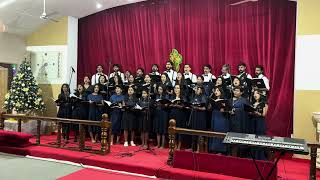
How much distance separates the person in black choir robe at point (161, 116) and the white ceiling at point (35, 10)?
8.99 feet

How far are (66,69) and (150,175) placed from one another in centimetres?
439

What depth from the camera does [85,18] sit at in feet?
28.2

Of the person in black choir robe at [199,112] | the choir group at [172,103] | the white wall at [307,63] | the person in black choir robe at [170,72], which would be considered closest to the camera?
the choir group at [172,103]

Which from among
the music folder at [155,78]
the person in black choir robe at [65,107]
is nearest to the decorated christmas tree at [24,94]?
the person in black choir robe at [65,107]

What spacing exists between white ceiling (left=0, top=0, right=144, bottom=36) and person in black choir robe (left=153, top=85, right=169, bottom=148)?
274cm

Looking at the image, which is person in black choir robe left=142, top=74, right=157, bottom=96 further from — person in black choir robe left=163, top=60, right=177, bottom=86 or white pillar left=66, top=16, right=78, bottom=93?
white pillar left=66, top=16, right=78, bottom=93

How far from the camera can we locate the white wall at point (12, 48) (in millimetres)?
8164

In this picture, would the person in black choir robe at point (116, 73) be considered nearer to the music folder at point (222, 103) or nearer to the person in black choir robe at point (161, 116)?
the person in black choir robe at point (161, 116)

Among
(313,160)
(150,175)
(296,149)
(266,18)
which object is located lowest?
(150,175)

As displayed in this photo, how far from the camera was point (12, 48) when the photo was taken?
8391 millimetres

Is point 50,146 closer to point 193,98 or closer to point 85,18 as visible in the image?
point 193,98

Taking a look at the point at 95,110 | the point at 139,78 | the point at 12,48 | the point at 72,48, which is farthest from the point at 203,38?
the point at 12,48

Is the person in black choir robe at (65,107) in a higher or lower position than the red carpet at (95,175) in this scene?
higher

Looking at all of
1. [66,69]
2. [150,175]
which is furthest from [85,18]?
[150,175]
